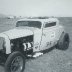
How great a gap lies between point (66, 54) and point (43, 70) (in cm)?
266

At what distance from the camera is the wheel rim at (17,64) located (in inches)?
218

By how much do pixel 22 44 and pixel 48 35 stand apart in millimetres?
1830

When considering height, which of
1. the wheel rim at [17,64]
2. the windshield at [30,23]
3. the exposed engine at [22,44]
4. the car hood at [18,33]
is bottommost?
the wheel rim at [17,64]

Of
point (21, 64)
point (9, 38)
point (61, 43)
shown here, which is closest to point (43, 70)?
point (21, 64)

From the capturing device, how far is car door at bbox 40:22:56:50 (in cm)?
748

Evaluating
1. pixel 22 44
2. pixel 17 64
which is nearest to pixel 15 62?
pixel 17 64

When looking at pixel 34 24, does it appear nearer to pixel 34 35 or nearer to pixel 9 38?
pixel 34 35

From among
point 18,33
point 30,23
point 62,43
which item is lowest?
point 62,43

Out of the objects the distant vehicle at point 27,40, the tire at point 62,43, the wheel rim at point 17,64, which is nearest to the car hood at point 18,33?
the distant vehicle at point 27,40

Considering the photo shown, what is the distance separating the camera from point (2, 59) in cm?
588

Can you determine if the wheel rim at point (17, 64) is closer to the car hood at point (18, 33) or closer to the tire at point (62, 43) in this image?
the car hood at point (18, 33)

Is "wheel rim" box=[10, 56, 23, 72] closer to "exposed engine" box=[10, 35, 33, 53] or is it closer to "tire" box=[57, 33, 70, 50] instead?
"exposed engine" box=[10, 35, 33, 53]

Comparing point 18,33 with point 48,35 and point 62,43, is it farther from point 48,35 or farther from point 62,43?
point 62,43

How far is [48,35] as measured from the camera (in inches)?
306
